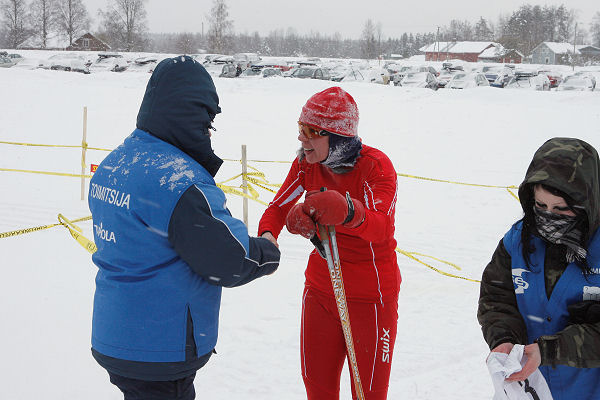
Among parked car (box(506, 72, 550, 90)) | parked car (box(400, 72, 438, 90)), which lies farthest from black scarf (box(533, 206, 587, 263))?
parked car (box(506, 72, 550, 90))

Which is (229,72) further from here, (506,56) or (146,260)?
(506,56)

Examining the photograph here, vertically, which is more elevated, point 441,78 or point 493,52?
point 493,52

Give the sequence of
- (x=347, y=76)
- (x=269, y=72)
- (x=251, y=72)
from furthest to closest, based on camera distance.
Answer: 1. (x=251, y=72)
2. (x=269, y=72)
3. (x=347, y=76)

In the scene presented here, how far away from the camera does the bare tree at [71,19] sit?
70375mm

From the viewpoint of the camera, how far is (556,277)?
2121 mm

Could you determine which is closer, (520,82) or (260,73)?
(520,82)

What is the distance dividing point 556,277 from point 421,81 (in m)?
28.3

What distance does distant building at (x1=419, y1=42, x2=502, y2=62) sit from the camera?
82750 mm

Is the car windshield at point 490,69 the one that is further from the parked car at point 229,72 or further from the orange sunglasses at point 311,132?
the orange sunglasses at point 311,132

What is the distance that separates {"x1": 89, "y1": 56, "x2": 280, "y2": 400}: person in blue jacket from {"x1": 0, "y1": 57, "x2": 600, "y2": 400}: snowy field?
2.07 m

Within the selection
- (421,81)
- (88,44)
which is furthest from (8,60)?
(88,44)

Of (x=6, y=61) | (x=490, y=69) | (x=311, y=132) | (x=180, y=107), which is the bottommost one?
(x=311, y=132)

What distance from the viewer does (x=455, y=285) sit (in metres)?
6.36

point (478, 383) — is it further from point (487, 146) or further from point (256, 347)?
point (487, 146)
